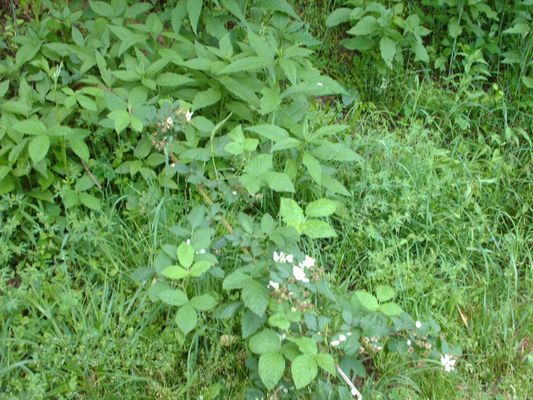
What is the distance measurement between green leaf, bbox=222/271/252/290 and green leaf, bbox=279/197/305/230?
0.33 m

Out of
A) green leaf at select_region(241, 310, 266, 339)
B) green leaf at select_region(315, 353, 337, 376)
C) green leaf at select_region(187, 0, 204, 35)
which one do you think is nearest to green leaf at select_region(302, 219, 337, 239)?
green leaf at select_region(241, 310, 266, 339)

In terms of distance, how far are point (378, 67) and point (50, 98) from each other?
6.26ft

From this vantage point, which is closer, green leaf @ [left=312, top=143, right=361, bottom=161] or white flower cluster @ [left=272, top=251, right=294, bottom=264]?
white flower cluster @ [left=272, top=251, right=294, bottom=264]

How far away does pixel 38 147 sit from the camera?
3.02 metres

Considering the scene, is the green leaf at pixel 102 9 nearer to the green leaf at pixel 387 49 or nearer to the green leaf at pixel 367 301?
the green leaf at pixel 387 49

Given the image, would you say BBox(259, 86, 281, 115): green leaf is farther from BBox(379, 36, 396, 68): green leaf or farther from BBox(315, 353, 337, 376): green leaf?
BBox(315, 353, 337, 376): green leaf

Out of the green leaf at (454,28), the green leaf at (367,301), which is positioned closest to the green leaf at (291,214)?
the green leaf at (367,301)

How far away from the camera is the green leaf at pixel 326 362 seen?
8.00 feet

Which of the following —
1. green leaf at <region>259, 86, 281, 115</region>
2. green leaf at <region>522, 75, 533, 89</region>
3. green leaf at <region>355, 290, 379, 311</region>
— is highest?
green leaf at <region>259, 86, 281, 115</region>

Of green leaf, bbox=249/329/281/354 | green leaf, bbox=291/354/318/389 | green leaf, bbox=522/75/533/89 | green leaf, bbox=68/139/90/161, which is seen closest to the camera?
green leaf, bbox=291/354/318/389

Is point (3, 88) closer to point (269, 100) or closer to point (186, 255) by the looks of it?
point (269, 100)

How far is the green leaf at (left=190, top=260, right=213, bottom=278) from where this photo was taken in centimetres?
262

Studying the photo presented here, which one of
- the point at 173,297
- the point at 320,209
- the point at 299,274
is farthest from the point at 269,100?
the point at 173,297

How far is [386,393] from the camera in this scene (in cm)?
280
